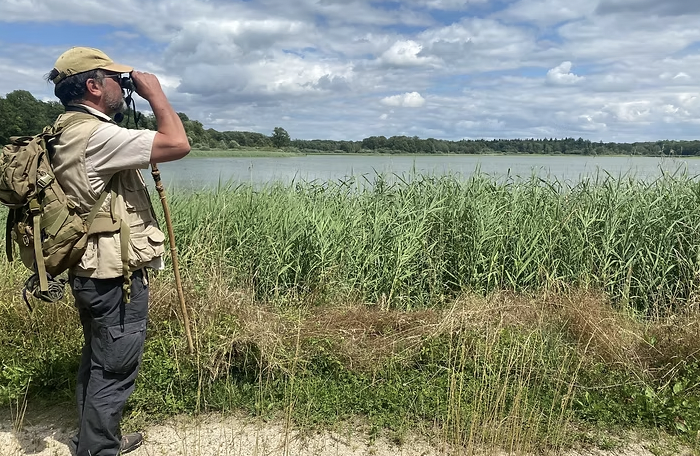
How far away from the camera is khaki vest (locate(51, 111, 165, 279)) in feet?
6.94

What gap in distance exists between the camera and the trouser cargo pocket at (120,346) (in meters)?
2.32

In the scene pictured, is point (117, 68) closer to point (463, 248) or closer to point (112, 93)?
point (112, 93)

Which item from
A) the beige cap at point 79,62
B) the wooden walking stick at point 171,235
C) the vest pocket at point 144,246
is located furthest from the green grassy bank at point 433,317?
the beige cap at point 79,62

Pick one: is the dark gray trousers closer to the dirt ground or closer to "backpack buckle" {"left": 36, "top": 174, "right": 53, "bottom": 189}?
the dirt ground

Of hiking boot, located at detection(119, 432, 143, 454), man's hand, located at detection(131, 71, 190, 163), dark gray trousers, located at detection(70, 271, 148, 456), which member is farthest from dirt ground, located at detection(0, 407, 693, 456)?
man's hand, located at detection(131, 71, 190, 163)

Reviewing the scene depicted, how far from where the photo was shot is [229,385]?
10.3 ft

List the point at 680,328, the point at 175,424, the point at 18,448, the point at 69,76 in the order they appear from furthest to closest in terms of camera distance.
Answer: the point at 680,328, the point at 175,424, the point at 18,448, the point at 69,76

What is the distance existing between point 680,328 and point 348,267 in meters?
2.74

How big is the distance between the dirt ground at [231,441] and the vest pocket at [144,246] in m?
1.02

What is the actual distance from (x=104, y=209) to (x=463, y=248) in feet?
12.0

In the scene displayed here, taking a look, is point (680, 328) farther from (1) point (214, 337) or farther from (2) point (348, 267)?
(1) point (214, 337)

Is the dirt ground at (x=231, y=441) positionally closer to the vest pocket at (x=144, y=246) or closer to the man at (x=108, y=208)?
the man at (x=108, y=208)

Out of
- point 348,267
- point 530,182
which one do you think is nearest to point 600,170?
point 530,182

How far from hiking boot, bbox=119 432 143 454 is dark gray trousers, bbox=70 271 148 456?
0.49 ft
